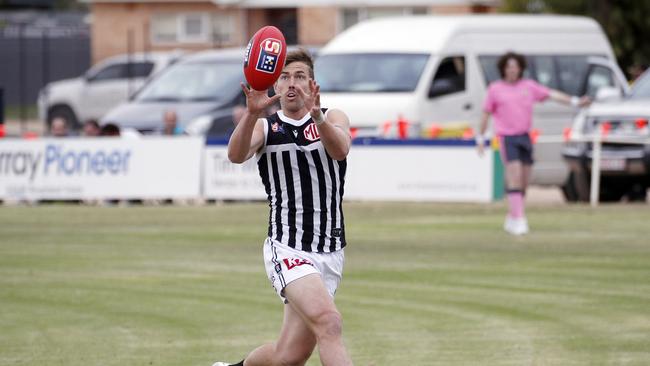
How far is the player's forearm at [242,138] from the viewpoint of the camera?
24.1 feet

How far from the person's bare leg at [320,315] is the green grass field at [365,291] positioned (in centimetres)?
219

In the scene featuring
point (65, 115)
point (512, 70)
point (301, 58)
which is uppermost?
point (301, 58)

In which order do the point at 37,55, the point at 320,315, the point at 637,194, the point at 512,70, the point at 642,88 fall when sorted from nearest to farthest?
the point at 320,315 → the point at 512,70 → the point at 642,88 → the point at 637,194 → the point at 37,55

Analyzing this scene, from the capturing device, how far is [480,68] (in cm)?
2330

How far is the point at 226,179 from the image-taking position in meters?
22.0

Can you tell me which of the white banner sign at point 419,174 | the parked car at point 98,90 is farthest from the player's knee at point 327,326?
the parked car at point 98,90

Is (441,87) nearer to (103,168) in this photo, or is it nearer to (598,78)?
(598,78)

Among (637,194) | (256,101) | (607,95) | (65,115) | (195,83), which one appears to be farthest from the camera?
(65,115)

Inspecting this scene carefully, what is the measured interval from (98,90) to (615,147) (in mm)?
18418

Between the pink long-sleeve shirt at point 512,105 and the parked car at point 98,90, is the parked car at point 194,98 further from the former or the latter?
the parked car at point 98,90

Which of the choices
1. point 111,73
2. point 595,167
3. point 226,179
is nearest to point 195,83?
point 226,179

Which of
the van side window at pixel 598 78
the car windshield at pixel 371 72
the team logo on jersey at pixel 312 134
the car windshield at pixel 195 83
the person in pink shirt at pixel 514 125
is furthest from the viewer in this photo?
the car windshield at pixel 195 83

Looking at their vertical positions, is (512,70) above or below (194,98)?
above

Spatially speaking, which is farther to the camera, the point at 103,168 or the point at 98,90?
the point at 98,90
